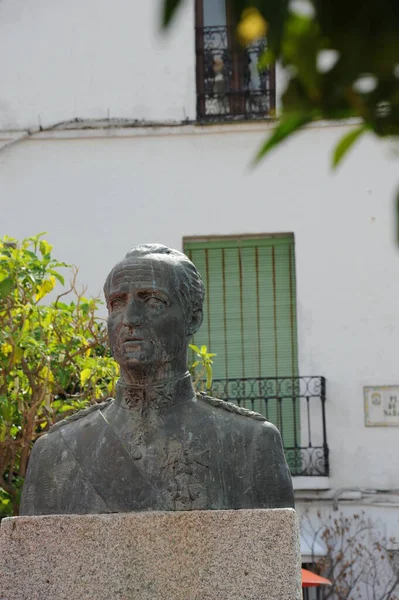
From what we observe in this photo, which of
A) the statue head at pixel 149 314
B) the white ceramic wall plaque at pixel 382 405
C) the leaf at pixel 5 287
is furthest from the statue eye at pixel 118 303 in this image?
the white ceramic wall plaque at pixel 382 405

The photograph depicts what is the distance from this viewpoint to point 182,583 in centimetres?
458

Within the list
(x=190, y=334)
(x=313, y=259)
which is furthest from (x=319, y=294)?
(x=190, y=334)

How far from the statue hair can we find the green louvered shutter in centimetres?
1025

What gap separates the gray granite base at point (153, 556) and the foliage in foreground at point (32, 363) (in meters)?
3.86

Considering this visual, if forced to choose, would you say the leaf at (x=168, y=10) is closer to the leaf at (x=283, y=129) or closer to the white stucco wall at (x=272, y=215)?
the leaf at (x=283, y=129)

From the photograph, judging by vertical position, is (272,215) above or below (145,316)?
above

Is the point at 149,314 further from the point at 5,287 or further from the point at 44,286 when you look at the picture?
the point at 44,286

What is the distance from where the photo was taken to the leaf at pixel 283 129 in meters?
1.28

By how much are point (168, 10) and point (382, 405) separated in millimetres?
13817

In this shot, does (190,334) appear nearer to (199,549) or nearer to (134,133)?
(199,549)

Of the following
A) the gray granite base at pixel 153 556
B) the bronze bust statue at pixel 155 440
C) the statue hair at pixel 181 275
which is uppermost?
the statue hair at pixel 181 275

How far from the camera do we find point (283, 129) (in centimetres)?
129

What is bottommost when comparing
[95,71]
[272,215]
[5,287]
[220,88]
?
[5,287]

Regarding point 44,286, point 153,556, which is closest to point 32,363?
point 44,286
